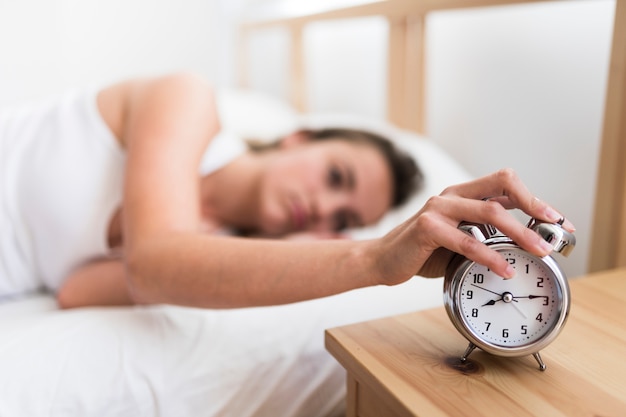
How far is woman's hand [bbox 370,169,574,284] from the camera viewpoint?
0.57m

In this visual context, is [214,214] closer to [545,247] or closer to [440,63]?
[440,63]

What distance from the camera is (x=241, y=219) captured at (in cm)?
130

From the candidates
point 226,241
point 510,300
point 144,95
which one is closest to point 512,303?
point 510,300

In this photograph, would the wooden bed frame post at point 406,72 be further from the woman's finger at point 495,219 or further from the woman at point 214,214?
the woman's finger at point 495,219

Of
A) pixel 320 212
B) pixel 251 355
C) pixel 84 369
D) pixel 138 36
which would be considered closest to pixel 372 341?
pixel 251 355

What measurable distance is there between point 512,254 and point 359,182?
0.64 m

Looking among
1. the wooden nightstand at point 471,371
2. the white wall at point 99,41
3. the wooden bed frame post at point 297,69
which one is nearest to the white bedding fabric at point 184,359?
the wooden nightstand at point 471,371

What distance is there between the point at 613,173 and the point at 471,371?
52 centimetres

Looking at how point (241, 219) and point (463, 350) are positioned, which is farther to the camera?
point (241, 219)

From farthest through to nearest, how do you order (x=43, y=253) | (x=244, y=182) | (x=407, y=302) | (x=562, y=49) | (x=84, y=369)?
1. (x=244, y=182)
2. (x=43, y=253)
3. (x=562, y=49)
4. (x=407, y=302)
5. (x=84, y=369)

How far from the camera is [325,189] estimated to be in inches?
47.4

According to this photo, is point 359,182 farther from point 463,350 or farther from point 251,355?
point 463,350

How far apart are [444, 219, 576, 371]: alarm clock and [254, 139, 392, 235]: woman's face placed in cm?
61

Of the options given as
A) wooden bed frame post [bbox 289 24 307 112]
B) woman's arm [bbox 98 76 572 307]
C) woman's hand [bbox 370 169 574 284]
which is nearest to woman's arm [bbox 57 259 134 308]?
woman's arm [bbox 98 76 572 307]
